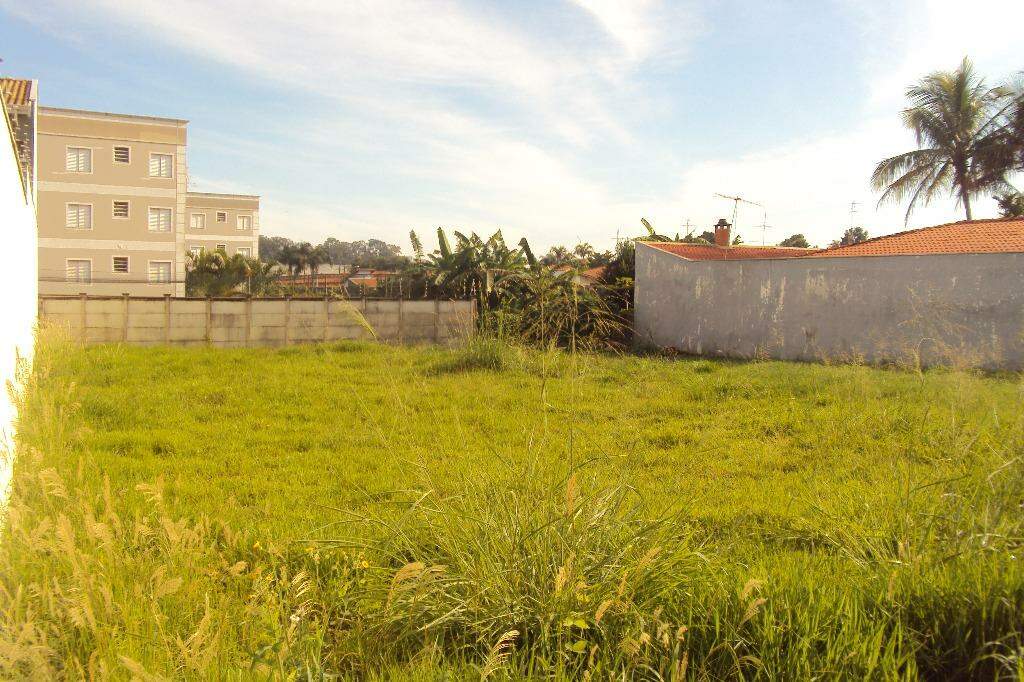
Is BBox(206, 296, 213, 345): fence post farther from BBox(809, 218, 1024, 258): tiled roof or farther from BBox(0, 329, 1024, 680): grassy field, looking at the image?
BBox(809, 218, 1024, 258): tiled roof

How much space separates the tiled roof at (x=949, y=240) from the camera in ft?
54.1

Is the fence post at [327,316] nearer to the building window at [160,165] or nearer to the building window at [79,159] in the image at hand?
the building window at [160,165]

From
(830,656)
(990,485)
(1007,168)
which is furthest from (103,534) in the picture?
(1007,168)

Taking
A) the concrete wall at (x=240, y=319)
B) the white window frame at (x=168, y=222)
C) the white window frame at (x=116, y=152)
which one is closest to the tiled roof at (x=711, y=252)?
the concrete wall at (x=240, y=319)

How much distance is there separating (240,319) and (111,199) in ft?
81.3

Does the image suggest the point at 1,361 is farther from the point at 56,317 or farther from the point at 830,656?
the point at 56,317

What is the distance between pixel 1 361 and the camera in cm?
454

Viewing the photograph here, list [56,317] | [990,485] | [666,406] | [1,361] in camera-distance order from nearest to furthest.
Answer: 1. [990,485]
2. [1,361]
3. [666,406]
4. [56,317]

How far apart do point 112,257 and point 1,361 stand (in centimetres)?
3590

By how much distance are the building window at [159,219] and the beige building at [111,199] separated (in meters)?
0.05

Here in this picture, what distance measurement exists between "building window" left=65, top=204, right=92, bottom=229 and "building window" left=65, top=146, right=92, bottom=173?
66.8 inches

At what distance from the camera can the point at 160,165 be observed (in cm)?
3709

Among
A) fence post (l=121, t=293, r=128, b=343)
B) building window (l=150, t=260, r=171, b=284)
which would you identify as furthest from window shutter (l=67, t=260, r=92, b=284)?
fence post (l=121, t=293, r=128, b=343)

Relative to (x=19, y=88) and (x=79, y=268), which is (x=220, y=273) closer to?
(x=79, y=268)
